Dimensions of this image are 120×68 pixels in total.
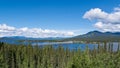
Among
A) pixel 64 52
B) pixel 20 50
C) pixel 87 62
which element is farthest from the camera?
pixel 64 52

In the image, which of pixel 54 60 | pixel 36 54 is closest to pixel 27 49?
pixel 36 54

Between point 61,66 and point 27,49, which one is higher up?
point 27,49

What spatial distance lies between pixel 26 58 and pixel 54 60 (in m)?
27.4

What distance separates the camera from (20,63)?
133750 millimetres

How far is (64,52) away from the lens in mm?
164250

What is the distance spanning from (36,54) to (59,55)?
1741 centimetres

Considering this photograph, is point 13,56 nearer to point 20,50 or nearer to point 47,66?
point 20,50

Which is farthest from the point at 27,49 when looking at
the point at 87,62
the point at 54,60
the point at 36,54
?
the point at 87,62

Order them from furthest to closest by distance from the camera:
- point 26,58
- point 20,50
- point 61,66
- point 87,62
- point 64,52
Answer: point 64,52 < point 61,66 < point 20,50 < point 26,58 < point 87,62

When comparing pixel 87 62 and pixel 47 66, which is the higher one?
pixel 87 62

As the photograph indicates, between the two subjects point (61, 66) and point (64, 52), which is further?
point (64, 52)

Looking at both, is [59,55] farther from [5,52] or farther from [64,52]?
[5,52]

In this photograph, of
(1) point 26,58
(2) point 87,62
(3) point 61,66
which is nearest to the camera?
(2) point 87,62

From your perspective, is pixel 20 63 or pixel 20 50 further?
pixel 20 50
